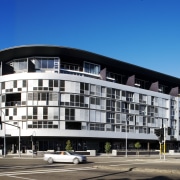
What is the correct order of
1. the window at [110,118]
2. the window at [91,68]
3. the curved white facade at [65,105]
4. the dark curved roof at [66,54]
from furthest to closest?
the window at [91,68]
the window at [110,118]
the dark curved roof at [66,54]
the curved white facade at [65,105]

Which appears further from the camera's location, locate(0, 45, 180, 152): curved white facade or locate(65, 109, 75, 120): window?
locate(65, 109, 75, 120): window

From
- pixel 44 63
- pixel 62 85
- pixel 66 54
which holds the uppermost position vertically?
pixel 66 54

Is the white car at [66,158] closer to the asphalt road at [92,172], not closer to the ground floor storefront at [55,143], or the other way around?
the asphalt road at [92,172]

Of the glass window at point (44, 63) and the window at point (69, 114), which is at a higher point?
the glass window at point (44, 63)

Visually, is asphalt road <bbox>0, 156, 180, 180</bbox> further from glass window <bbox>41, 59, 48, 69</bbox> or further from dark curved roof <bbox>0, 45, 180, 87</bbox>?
glass window <bbox>41, 59, 48, 69</bbox>

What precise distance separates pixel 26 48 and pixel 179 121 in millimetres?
44387

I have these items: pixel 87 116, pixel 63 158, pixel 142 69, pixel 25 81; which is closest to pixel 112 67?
pixel 142 69

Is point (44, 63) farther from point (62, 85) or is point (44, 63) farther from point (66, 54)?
point (62, 85)

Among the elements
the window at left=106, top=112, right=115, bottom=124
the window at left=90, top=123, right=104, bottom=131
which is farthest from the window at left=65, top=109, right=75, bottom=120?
the window at left=106, top=112, right=115, bottom=124

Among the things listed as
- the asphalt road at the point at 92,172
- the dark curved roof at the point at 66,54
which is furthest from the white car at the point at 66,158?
the dark curved roof at the point at 66,54

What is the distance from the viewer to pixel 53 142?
69.7 m

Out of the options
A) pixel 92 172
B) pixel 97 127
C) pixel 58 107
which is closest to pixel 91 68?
pixel 97 127

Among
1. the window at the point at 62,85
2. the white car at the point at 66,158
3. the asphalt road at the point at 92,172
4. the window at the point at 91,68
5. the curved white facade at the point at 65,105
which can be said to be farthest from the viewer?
the window at the point at 91,68

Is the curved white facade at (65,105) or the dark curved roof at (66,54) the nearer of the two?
the curved white facade at (65,105)
